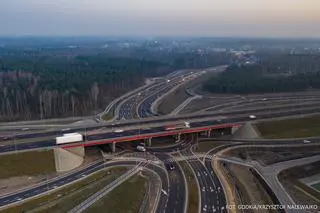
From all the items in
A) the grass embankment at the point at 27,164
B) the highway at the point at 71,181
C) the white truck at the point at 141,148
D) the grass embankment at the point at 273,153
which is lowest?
the grass embankment at the point at 273,153

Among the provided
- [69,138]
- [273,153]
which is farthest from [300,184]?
[69,138]

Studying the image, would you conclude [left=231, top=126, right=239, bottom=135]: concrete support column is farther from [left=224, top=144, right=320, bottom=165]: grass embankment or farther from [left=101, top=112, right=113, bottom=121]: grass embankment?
[left=101, top=112, right=113, bottom=121]: grass embankment

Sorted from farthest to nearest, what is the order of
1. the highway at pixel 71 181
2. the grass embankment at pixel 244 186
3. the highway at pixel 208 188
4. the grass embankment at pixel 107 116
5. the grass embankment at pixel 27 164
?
the grass embankment at pixel 107 116, the grass embankment at pixel 27 164, the grass embankment at pixel 244 186, the highway at pixel 71 181, the highway at pixel 208 188

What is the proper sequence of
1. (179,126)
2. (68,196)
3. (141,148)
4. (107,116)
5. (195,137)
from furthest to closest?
1. (107,116)
2. (195,137)
3. (179,126)
4. (141,148)
5. (68,196)

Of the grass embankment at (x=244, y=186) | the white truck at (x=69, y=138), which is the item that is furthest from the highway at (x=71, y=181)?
the grass embankment at (x=244, y=186)

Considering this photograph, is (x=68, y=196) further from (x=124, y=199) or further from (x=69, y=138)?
(x=69, y=138)

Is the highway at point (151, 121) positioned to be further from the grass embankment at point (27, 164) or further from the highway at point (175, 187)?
the highway at point (175, 187)

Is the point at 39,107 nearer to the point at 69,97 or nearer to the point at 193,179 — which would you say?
the point at 69,97
